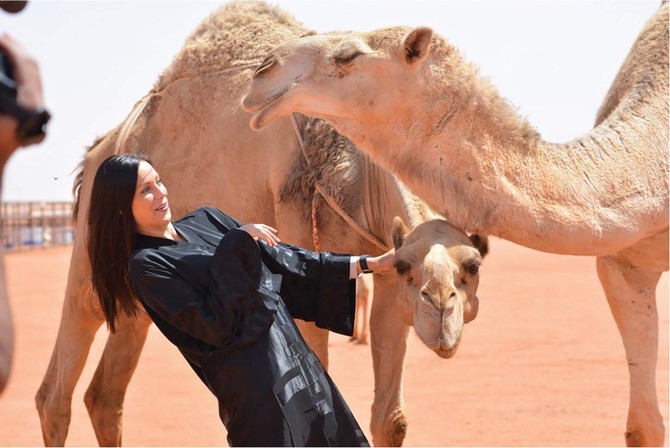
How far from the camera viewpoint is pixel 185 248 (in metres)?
3.56

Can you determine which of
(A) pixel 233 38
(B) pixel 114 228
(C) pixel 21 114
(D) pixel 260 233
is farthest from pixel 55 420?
(C) pixel 21 114

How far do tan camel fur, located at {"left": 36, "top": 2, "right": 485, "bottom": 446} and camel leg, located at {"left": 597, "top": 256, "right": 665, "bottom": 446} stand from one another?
3.53ft

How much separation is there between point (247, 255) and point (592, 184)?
1.43 m

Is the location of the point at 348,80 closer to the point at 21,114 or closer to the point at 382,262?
the point at 382,262

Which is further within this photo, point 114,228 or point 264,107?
point 264,107

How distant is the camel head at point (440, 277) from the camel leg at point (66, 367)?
314 cm

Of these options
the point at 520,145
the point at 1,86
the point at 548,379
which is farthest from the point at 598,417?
the point at 1,86

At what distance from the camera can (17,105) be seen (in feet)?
4.42

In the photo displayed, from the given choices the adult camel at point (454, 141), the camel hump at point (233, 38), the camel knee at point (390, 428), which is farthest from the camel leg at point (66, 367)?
the adult camel at point (454, 141)

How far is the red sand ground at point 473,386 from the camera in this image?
7930mm

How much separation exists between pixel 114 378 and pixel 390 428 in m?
2.06

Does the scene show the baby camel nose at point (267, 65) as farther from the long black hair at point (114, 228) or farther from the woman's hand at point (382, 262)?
the woman's hand at point (382, 262)

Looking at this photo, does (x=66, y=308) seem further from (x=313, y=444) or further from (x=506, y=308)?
(x=506, y=308)

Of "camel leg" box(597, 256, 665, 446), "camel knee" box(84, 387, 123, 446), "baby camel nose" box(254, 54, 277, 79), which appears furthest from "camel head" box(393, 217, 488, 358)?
"camel knee" box(84, 387, 123, 446)
